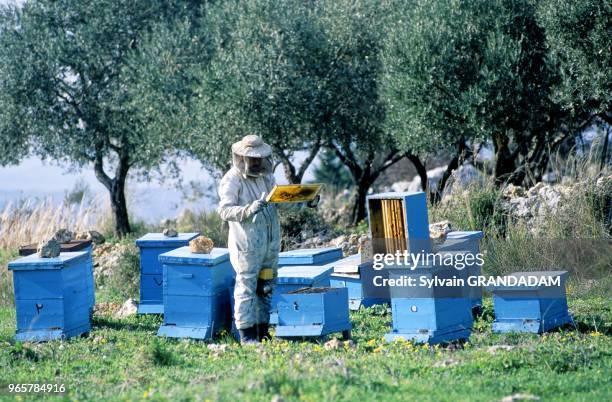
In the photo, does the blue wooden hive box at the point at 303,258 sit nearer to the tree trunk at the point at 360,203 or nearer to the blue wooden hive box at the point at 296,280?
the blue wooden hive box at the point at 296,280

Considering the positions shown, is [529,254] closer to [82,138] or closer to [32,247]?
[32,247]

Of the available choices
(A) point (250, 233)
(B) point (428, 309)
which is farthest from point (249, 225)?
(B) point (428, 309)

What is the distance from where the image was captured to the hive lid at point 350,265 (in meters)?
9.06

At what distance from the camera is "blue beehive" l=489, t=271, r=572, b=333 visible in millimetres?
7582

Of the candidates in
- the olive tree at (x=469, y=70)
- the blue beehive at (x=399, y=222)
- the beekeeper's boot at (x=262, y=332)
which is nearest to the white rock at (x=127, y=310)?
the beekeeper's boot at (x=262, y=332)

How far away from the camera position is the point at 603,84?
13.9 m

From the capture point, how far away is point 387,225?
306 inches

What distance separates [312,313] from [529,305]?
1.91 metres

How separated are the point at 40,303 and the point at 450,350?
3.91m

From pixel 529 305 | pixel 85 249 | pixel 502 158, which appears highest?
pixel 502 158

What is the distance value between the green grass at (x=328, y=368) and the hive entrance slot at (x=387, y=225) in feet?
2.75

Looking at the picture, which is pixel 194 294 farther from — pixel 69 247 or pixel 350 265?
pixel 69 247

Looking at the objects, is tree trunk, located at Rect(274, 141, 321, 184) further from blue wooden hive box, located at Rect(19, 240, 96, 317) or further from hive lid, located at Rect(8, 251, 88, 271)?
hive lid, located at Rect(8, 251, 88, 271)

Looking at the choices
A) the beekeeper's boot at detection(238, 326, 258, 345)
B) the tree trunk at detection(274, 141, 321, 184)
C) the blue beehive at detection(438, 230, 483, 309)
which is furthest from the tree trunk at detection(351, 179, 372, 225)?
the beekeeper's boot at detection(238, 326, 258, 345)
